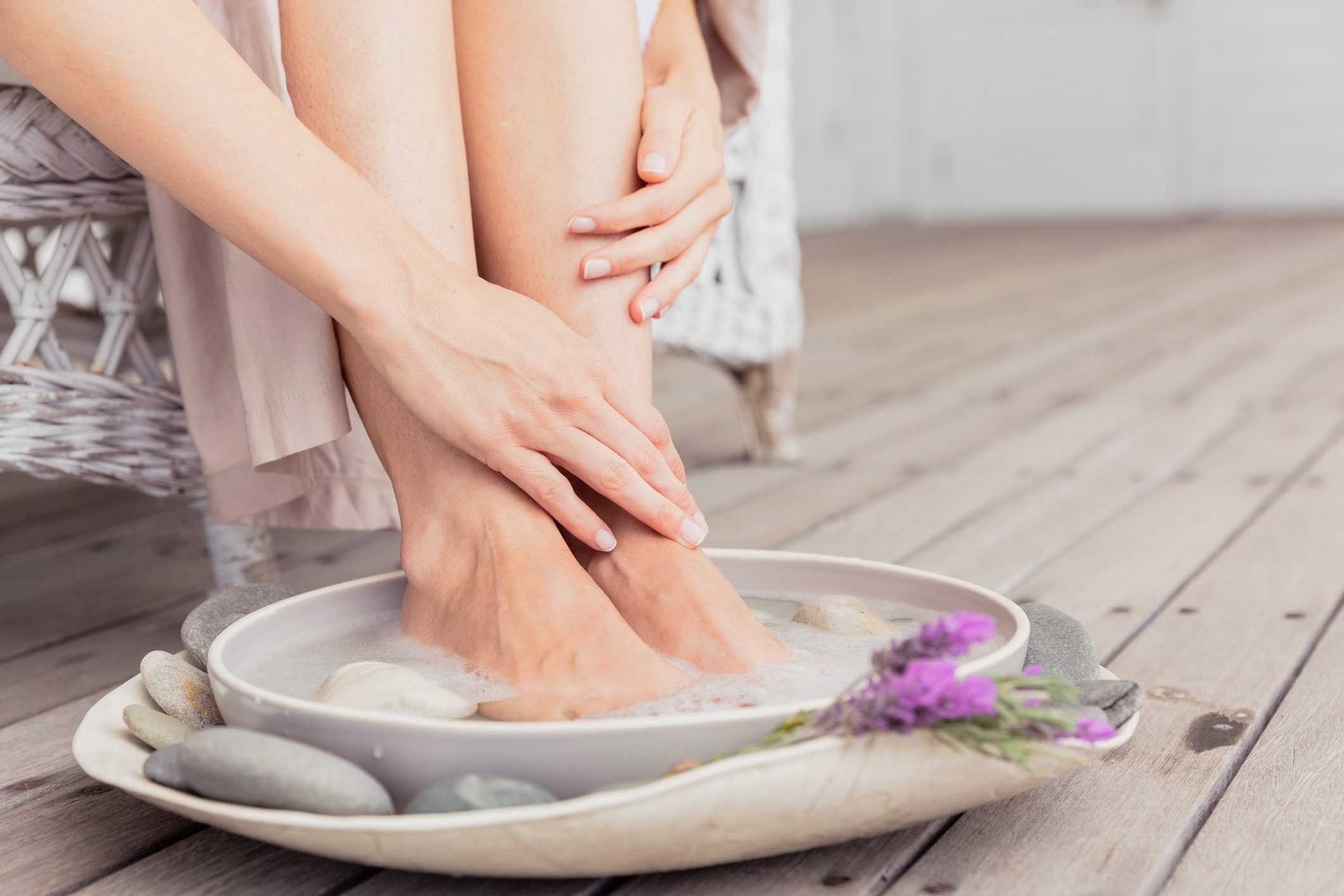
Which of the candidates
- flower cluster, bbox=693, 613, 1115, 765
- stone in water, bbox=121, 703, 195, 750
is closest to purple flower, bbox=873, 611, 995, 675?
flower cluster, bbox=693, 613, 1115, 765

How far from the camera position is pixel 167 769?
587 millimetres

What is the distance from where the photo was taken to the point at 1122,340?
256 cm

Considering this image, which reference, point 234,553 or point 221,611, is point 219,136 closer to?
point 221,611

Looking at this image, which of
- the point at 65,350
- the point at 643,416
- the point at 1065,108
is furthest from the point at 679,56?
the point at 1065,108

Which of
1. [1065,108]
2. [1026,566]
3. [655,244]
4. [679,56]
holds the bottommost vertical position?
[1026,566]

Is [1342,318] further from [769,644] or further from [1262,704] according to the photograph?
[769,644]

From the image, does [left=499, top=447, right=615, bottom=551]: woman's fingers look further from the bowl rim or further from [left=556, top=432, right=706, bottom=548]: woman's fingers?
the bowl rim

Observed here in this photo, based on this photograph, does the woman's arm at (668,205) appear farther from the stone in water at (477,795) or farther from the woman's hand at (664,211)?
the stone in water at (477,795)

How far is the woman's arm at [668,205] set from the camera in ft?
2.54

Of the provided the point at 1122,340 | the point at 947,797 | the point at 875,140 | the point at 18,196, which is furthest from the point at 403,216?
the point at 875,140

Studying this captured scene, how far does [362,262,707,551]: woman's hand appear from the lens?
68 cm

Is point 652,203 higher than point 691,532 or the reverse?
higher

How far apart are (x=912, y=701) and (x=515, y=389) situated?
27 centimetres

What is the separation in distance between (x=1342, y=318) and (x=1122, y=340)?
536mm
